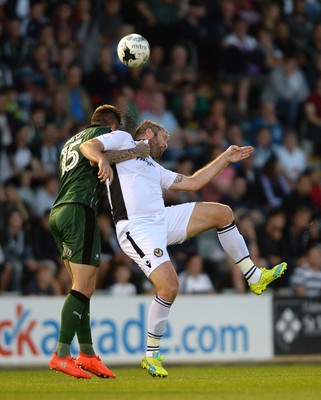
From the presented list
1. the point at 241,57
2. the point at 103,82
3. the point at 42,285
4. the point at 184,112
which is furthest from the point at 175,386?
the point at 241,57

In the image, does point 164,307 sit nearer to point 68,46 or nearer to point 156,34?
point 68,46

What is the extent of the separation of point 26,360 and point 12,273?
118 cm

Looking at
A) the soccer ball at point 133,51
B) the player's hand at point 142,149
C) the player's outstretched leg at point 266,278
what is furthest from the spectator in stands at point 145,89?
the player's outstretched leg at point 266,278

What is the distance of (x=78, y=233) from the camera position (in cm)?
1020

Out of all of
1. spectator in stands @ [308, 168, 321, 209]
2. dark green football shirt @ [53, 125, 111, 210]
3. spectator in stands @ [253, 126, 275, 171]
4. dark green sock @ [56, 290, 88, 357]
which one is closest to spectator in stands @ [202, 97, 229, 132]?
spectator in stands @ [253, 126, 275, 171]

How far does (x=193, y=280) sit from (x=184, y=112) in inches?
139

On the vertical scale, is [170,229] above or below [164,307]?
above

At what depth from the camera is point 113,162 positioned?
33.8ft

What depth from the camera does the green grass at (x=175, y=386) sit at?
28.7ft

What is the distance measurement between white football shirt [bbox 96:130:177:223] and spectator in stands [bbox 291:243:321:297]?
631 cm

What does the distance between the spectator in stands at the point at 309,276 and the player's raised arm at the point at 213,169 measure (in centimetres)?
609

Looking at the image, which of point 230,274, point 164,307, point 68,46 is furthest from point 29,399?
point 68,46

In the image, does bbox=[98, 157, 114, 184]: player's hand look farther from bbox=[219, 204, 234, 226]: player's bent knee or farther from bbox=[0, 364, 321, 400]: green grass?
bbox=[0, 364, 321, 400]: green grass

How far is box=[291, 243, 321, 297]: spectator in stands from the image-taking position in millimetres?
16391
